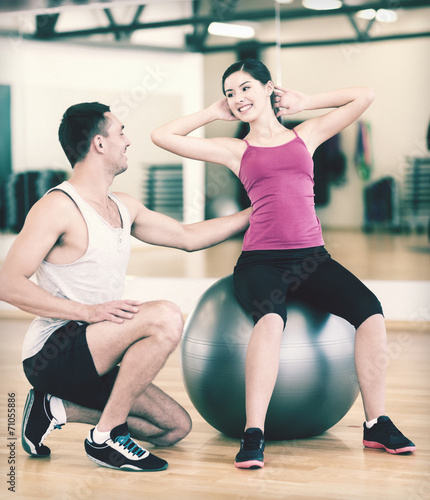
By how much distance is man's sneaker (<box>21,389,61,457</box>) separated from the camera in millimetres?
2135

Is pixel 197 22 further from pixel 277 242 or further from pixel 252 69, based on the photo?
pixel 277 242

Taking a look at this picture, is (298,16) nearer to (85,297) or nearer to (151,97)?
(151,97)

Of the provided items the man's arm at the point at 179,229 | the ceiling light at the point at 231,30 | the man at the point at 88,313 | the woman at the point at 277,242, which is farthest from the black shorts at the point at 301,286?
the ceiling light at the point at 231,30

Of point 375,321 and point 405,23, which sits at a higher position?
point 405,23

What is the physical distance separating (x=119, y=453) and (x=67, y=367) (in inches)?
11.2

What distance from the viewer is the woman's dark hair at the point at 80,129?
215cm

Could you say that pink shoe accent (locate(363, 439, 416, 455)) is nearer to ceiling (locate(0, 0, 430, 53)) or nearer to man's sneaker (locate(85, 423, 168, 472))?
man's sneaker (locate(85, 423, 168, 472))

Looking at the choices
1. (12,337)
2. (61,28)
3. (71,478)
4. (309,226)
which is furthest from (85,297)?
(61,28)

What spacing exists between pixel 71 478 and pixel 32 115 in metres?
3.73

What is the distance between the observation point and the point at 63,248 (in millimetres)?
2082

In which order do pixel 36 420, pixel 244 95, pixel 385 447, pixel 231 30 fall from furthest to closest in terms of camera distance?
pixel 231 30 < pixel 244 95 < pixel 385 447 < pixel 36 420

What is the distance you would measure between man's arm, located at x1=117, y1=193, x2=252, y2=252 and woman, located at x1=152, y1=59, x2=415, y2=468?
0.30 ft

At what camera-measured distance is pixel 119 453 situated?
205 cm

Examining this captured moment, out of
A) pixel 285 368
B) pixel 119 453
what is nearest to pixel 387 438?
pixel 285 368
